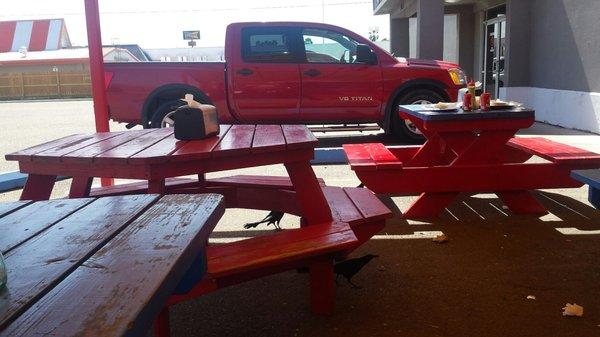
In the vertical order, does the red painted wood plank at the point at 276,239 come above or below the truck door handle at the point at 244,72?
below

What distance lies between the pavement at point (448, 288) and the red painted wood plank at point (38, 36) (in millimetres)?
52323

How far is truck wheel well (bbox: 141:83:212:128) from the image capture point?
8.70 m

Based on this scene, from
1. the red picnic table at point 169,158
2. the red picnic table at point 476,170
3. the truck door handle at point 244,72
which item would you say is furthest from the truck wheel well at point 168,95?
the red picnic table at point 169,158

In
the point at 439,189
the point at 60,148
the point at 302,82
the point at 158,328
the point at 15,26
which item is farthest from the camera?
the point at 15,26

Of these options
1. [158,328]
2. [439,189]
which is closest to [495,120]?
[439,189]

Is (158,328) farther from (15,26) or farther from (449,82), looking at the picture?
(15,26)

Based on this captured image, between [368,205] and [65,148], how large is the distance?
Answer: 1.76 metres

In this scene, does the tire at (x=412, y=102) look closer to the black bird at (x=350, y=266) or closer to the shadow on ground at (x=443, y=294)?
the shadow on ground at (x=443, y=294)

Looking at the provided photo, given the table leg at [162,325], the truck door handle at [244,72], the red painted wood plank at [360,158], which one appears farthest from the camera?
the truck door handle at [244,72]

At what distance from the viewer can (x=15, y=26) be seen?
51500 mm

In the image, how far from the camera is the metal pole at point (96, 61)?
535 cm

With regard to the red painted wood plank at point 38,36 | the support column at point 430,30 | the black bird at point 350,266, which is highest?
the red painted wood plank at point 38,36

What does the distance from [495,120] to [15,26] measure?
55414 mm

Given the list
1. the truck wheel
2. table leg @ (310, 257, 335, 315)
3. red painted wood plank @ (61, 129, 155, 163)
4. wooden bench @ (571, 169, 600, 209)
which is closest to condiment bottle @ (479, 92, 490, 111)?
wooden bench @ (571, 169, 600, 209)
